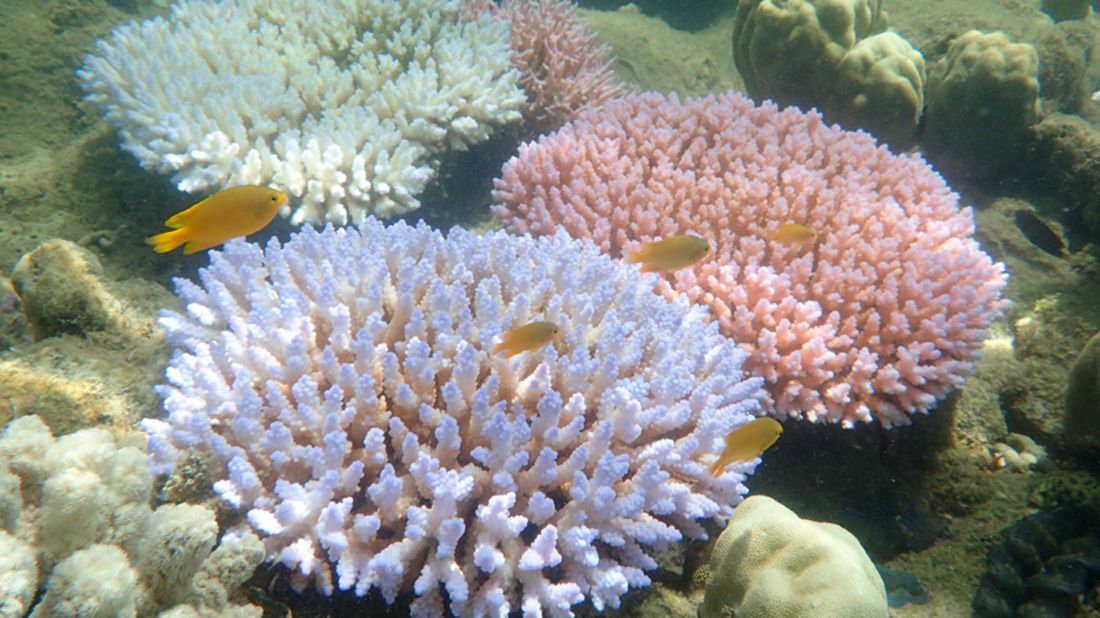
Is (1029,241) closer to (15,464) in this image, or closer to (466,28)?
(466,28)

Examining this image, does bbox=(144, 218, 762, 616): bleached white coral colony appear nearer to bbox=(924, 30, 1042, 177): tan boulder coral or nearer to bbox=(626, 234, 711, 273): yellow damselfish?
bbox=(626, 234, 711, 273): yellow damselfish

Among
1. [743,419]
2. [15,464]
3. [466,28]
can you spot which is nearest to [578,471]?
[743,419]

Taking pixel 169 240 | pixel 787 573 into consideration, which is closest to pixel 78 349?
pixel 169 240

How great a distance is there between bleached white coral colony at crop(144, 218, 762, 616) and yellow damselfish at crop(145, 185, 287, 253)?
31cm

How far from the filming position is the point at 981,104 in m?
5.88

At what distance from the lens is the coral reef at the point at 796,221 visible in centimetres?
334

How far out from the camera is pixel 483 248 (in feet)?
10.3

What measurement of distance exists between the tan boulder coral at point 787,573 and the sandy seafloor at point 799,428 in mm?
237

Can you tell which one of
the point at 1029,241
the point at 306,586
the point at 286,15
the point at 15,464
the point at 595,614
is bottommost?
the point at 1029,241

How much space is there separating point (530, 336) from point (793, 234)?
210cm

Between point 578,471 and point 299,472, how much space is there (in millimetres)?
1060

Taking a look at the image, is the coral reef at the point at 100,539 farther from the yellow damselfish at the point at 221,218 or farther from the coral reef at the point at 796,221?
the coral reef at the point at 796,221

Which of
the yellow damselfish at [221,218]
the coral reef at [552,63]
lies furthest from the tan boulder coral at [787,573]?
the coral reef at [552,63]

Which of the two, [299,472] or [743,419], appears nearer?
[299,472]
